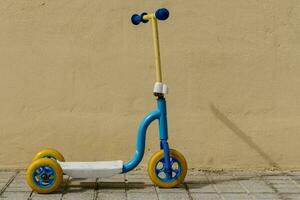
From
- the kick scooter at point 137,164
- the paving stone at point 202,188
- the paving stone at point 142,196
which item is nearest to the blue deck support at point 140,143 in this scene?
the kick scooter at point 137,164

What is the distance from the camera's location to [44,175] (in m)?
4.30

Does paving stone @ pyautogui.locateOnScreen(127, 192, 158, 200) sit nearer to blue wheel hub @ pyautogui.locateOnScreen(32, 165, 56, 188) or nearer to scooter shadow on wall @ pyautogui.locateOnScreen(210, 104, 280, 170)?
blue wheel hub @ pyautogui.locateOnScreen(32, 165, 56, 188)

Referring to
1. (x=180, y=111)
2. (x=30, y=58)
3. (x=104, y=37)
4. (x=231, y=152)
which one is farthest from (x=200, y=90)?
(x=30, y=58)

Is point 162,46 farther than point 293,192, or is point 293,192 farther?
point 162,46

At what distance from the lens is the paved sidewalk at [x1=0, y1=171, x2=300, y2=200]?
14.0 feet

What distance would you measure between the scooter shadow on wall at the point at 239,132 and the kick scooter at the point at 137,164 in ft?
2.62

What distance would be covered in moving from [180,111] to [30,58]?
145 cm

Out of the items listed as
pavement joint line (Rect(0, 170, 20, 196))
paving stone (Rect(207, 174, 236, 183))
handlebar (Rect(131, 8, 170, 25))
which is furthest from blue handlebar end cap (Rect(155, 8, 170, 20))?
pavement joint line (Rect(0, 170, 20, 196))

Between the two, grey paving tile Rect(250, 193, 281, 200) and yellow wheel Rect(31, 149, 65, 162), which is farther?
yellow wheel Rect(31, 149, 65, 162)

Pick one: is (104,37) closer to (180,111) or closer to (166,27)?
(166,27)

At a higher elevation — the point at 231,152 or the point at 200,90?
the point at 200,90

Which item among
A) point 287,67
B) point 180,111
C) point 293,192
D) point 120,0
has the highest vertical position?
point 120,0

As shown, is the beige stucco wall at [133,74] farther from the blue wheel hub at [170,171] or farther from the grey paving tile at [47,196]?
the grey paving tile at [47,196]

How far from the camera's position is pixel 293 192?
4434 mm
